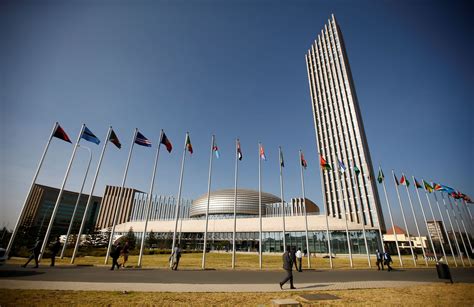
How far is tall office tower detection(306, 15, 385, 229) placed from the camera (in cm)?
6084

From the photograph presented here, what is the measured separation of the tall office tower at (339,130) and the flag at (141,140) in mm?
46969

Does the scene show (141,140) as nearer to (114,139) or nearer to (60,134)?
(114,139)

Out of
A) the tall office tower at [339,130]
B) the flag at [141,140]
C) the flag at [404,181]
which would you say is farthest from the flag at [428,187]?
the flag at [141,140]

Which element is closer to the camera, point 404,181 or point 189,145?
point 189,145

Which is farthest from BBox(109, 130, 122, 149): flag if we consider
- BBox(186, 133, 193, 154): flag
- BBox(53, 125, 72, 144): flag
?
BBox(186, 133, 193, 154): flag

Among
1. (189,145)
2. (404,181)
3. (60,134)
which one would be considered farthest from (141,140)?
(404,181)

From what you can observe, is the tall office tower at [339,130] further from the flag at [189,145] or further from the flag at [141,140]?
the flag at [141,140]

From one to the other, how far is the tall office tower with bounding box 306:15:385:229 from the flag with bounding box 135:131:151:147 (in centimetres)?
4697

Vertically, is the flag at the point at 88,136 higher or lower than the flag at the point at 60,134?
higher

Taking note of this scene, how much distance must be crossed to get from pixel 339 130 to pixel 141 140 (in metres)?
61.3

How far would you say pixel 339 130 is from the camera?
68312 mm

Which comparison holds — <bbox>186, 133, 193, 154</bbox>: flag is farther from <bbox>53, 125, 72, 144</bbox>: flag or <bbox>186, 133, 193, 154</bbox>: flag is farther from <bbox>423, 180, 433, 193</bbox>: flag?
<bbox>423, 180, 433, 193</bbox>: flag

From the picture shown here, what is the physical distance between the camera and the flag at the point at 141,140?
2442 centimetres

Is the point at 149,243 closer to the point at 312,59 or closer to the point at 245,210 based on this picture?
the point at 245,210
